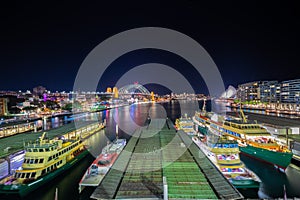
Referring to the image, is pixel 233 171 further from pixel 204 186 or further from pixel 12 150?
pixel 12 150

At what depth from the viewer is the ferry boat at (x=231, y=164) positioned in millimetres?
8094

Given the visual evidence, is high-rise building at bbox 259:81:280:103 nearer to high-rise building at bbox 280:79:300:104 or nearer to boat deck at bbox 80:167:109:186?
high-rise building at bbox 280:79:300:104

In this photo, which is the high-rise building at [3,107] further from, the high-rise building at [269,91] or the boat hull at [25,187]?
the high-rise building at [269,91]

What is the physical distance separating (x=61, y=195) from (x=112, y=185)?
3.68 metres

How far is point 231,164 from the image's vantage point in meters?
9.02

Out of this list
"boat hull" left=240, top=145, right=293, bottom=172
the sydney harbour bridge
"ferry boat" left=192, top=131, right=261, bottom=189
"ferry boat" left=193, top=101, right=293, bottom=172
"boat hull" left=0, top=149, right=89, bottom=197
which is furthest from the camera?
the sydney harbour bridge

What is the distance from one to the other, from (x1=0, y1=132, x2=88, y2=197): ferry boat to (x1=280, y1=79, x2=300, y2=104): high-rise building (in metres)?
63.9

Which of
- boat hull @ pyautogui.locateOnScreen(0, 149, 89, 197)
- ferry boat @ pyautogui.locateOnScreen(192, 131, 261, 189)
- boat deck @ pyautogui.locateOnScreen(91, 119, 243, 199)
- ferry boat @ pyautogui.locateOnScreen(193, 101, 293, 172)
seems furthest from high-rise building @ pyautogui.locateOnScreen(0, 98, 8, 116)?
ferry boat @ pyautogui.locateOnScreen(192, 131, 261, 189)

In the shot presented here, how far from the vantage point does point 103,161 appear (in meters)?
10.2

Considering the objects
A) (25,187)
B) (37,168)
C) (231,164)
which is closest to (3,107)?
(37,168)

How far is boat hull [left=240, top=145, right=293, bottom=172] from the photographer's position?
9953mm

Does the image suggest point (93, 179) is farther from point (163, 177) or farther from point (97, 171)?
point (163, 177)

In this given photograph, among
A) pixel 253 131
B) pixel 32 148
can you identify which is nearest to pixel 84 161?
pixel 32 148

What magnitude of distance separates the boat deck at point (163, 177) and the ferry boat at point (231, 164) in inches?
36.0
